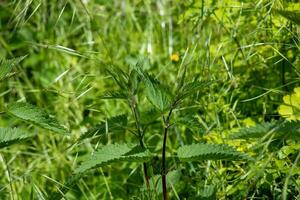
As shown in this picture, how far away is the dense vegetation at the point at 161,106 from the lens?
1.52 meters

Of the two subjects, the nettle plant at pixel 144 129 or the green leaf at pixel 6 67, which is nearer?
the nettle plant at pixel 144 129

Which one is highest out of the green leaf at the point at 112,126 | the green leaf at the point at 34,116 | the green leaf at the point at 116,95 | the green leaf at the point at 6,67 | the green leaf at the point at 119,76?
the green leaf at the point at 6,67

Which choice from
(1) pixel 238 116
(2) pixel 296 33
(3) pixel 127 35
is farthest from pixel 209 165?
(3) pixel 127 35

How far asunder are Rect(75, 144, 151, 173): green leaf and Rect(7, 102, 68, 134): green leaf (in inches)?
3.8

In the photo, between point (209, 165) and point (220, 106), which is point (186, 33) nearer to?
point (220, 106)

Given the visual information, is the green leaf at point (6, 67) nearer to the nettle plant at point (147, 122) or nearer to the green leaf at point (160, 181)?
the nettle plant at point (147, 122)

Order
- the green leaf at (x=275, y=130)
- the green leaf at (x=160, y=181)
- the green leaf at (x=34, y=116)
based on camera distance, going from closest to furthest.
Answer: the green leaf at (x=275, y=130), the green leaf at (x=34, y=116), the green leaf at (x=160, y=181)

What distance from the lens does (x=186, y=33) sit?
9.11ft

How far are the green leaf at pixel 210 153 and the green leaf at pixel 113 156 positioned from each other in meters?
0.09

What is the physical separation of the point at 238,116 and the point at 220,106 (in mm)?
64

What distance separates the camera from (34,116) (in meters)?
1.54

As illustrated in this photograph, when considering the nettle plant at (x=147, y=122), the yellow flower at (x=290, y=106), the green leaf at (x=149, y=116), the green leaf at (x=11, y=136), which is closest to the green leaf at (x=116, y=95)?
the nettle plant at (x=147, y=122)

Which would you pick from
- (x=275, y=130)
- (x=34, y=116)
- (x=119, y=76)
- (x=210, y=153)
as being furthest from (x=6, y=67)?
(x=275, y=130)

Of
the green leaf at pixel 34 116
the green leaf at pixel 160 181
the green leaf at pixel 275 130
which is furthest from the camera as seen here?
the green leaf at pixel 160 181
